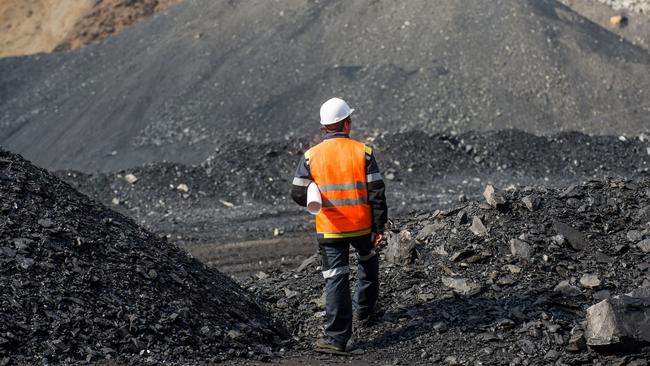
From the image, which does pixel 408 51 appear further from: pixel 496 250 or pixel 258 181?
pixel 496 250

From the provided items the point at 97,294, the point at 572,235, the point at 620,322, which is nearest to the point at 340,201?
the point at 97,294

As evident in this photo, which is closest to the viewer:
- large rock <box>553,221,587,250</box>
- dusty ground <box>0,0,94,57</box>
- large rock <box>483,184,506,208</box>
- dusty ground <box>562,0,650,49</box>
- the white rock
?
large rock <box>553,221,587,250</box>

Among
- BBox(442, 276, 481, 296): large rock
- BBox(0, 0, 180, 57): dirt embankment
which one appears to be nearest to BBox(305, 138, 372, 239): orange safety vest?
BBox(442, 276, 481, 296): large rock

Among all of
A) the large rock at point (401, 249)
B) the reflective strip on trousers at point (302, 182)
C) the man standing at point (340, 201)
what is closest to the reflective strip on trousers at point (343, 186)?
the man standing at point (340, 201)

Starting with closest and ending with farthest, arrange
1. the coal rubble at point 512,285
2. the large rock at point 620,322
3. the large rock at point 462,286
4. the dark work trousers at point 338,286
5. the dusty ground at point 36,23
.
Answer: the large rock at point 620,322 < the coal rubble at point 512,285 < the dark work trousers at point 338,286 < the large rock at point 462,286 < the dusty ground at point 36,23

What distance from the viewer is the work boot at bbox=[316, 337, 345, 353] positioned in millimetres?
7316

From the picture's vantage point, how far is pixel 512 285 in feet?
26.8

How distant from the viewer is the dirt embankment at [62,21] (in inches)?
1298

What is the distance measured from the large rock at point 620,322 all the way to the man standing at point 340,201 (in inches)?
67.2

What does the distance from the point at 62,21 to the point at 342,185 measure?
1138 inches

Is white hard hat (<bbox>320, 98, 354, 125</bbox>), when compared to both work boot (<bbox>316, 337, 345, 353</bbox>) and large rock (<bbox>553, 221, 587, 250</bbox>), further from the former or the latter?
large rock (<bbox>553, 221, 587, 250</bbox>)

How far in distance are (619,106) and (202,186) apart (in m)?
9.54

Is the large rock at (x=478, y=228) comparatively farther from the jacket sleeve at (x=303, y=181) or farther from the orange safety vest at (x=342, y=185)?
→ the jacket sleeve at (x=303, y=181)

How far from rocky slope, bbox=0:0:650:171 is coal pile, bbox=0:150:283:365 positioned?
10874 millimetres
